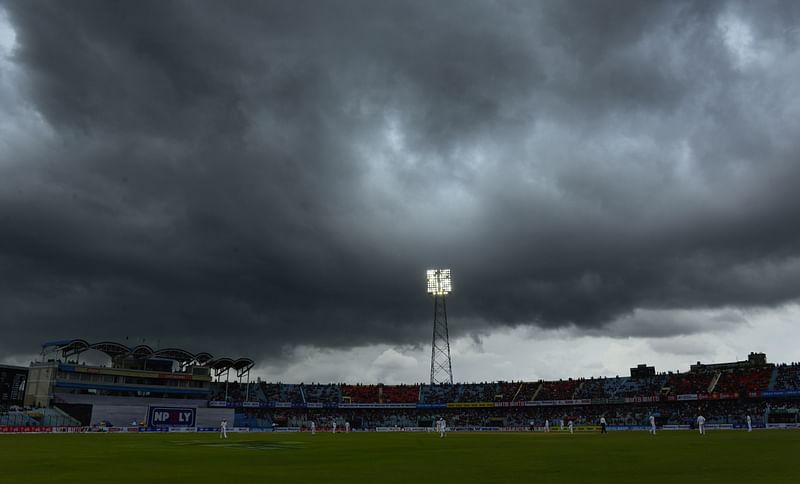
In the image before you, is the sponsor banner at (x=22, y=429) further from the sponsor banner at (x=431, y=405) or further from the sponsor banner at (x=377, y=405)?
the sponsor banner at (x=431, y=405)

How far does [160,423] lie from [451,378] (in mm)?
55593

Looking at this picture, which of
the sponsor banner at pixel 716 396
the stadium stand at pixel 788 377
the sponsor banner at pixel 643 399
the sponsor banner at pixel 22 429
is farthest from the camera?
the sponsor banner at pixel 643 399

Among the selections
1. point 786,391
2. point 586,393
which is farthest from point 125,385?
point 786,391

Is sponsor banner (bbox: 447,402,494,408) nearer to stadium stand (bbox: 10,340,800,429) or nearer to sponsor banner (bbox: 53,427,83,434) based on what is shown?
stadium stand (bbox: 10,340,800,429)

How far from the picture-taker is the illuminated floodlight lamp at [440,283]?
4668 inches

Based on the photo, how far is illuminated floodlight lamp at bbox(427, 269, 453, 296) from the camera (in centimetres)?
11856

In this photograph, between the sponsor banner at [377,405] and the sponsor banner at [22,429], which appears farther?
the sponsor banner at [377,405]

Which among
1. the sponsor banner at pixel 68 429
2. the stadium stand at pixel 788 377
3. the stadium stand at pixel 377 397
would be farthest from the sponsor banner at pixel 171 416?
the stadium stand at pixel 788 377

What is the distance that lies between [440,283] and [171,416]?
55060 mm

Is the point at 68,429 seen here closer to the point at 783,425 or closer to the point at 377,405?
the point at 377,405

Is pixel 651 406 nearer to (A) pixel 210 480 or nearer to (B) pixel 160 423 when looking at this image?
(B) pixel 160 423

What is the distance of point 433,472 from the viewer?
21.2 meters

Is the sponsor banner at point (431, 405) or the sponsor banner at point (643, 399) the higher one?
the sponsor banner at point (643, 399)

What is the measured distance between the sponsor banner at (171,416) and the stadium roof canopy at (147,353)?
23399 mm
